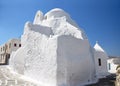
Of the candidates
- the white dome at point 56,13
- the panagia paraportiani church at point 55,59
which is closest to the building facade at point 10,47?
the white dome at point 56,13

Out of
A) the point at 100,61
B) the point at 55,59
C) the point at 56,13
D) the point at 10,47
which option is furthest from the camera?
the point at 10,47

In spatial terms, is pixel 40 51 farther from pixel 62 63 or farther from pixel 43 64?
pixel 62 63

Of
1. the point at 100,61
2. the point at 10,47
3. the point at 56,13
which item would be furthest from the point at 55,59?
the point at 10,47

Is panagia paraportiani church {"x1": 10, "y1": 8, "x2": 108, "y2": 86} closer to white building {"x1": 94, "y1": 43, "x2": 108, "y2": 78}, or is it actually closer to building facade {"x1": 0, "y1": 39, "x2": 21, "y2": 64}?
white building {"x1": 94, "y1": 43, "x2": 108, "y2": 78}

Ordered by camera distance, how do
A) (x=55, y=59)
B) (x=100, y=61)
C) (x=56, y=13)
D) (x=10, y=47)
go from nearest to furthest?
(x=55, y=59) < (x=100, y=61) < (x=56, y=13) < (x=10, y=47)

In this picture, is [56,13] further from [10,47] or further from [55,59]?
[10,47]

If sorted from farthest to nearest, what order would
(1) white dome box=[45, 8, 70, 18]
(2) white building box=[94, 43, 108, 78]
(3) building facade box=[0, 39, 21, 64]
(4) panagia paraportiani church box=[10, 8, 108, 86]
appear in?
A: (3) building facade box=[0, 39, 21, 64] → (1) white dome box=[45, 8, 70, 18] → (2) white building box=[94, 43, 108, 78] → (4) panagia paraportiani church box=[10, 8, 108, 86]

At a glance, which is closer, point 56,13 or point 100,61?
point 100,61

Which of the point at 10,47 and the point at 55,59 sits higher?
the point at 10,47

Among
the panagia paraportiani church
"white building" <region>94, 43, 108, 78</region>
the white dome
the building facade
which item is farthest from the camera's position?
the building facade

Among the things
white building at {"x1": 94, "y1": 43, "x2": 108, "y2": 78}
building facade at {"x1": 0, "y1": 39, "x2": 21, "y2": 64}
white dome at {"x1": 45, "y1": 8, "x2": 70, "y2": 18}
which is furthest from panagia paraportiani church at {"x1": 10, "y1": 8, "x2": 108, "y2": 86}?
building facade at {"x1": 0, "y1": 39, "x2": 21, "y2": 64}

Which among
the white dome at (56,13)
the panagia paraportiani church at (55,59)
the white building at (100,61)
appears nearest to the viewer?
the panagia paraportiani church at (55,59)

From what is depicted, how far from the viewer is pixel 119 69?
827cm

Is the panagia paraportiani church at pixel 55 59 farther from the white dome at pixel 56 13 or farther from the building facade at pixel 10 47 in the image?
the building facade at pixel 10 47
